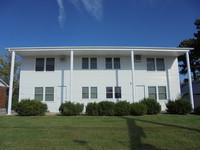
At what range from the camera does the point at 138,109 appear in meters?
9.73

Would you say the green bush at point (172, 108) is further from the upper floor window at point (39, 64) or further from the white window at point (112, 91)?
the upper floor window at point (39, 64)

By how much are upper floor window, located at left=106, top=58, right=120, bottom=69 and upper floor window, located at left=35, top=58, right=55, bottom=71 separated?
5.12 meters

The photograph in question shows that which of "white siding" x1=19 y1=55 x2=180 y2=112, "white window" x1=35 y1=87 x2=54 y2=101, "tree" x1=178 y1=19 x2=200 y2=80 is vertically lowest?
"white window" x1=35 y1=87 x2=54 y2=101

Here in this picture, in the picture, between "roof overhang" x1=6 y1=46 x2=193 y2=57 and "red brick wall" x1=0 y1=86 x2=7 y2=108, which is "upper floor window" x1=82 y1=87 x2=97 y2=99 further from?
"red brick wall" x1=0 y1=86 x2=7 y2=108

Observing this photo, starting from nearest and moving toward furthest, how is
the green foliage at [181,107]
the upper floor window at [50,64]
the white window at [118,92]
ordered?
the green foliage at [181,107] < the white window at [118,92] < the upper floor window at [50,64]

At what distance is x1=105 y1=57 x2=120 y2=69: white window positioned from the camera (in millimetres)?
13906

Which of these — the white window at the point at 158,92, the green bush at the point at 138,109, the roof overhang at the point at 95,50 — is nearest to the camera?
the green bush at the point at 138,109

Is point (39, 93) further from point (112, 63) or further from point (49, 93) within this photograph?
point (112, 63)

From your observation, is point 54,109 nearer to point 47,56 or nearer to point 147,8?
point 47,56

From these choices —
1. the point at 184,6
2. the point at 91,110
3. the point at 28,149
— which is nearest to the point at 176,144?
the point at 28,149

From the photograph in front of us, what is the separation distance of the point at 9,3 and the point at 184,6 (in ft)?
51.1

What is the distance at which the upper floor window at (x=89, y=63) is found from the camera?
13.9 m

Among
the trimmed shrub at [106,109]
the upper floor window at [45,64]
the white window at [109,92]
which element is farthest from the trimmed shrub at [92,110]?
the upper floor window at [45,64]

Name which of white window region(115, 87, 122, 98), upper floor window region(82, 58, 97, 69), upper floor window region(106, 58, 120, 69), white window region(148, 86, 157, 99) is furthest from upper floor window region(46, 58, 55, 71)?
Answer: white window region(148, 86, 157, 99)
